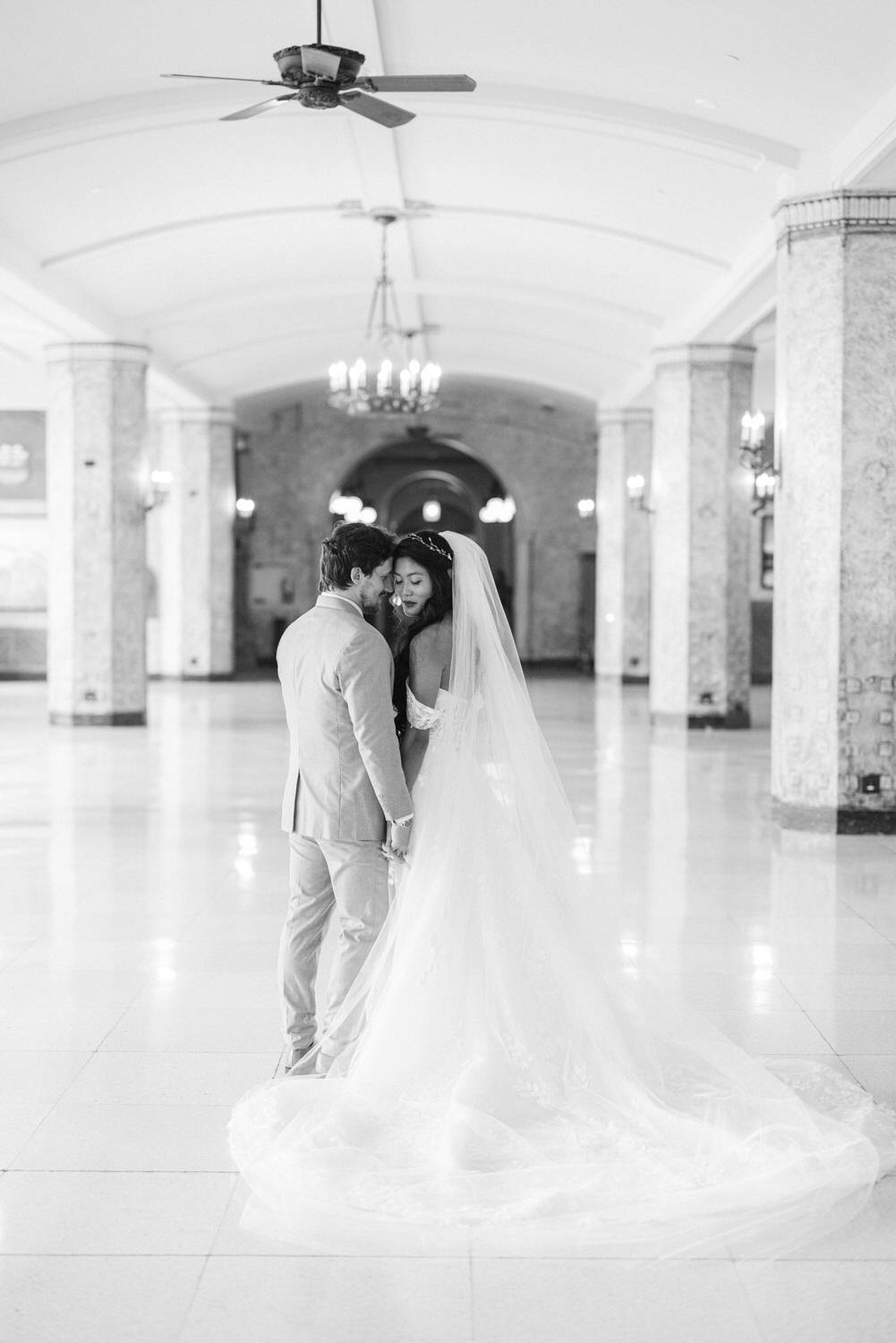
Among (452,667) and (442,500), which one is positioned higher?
(442,500)

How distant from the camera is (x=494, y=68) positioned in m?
8.32

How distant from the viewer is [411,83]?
634 cm

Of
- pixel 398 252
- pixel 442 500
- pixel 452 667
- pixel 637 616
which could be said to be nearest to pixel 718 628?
pixel 398 252

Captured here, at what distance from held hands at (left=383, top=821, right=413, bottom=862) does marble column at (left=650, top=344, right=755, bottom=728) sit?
11.8m

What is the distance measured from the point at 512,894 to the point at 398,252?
411 inches

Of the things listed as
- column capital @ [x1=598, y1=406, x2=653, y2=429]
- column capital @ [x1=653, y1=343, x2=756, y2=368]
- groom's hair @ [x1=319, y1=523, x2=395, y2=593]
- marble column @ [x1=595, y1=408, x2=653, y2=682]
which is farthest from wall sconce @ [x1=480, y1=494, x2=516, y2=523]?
groom's hair @ [x1=319, y1=523, x2=395, y2=593]

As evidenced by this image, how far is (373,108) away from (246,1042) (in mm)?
4292

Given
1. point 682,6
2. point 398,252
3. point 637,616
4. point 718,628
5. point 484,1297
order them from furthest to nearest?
1. point 637,616
2. point 718,628
3. point 398,252
4. point 682,6
5. point 484,1297

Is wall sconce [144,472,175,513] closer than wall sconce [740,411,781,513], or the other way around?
wall sconce [740,411,781,513]

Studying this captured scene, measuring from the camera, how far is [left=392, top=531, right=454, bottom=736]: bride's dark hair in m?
4.16

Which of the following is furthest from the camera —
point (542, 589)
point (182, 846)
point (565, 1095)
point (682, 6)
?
point (542, 589)

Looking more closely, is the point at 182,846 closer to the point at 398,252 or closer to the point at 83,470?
the point at 398,252

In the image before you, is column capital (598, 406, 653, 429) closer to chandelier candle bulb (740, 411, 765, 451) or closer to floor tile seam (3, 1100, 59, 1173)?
chandelier candle bulb (740, 411, 765, 451)

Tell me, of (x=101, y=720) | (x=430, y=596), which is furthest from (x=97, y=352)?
(x=430, y=596)
